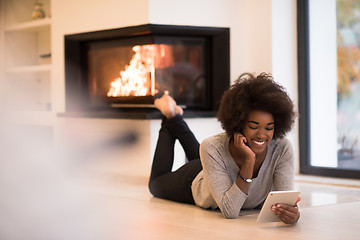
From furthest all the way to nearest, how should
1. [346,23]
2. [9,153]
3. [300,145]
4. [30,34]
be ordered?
[30,34] < [300,145] < [346,23] < [9,153]

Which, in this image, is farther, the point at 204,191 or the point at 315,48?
the point at 315,48

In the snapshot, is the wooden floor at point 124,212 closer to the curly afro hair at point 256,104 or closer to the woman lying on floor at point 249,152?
the woman lying on floor at point 249,152

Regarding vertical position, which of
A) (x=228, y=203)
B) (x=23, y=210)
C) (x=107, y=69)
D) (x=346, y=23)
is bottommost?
(x=228, y=203)

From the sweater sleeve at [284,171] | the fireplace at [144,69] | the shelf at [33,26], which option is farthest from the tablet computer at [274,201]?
the shelf at [33,26]

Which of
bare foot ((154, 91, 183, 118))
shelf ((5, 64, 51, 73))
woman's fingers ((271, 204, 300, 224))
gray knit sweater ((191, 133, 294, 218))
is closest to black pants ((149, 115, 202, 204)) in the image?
bare foot ((154, 91, 183, 118))

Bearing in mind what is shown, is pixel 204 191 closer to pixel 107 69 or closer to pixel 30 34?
pixel 107 69

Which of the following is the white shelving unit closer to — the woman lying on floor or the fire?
the fire

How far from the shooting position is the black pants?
2.49 meters

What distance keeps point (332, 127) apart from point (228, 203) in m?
2.15

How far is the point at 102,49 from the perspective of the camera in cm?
414

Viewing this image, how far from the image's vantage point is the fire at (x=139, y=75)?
12.3 feet

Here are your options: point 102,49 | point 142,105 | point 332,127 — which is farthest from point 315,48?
point 102,49

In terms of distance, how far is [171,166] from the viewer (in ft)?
8.90

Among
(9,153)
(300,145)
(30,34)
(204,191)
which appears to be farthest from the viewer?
(30,34)
